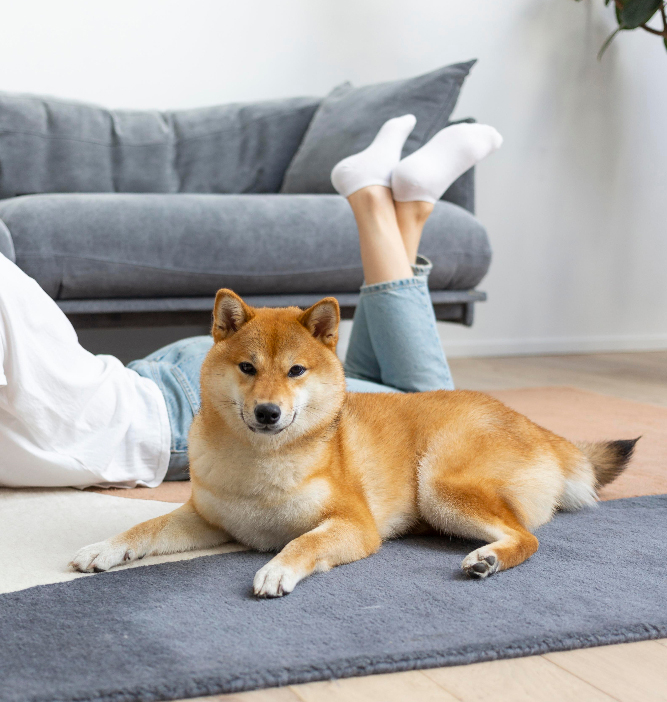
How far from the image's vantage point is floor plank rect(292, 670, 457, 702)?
2.90 feet

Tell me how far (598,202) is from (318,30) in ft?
6.13

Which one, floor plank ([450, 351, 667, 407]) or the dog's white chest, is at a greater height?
the dog's white chest

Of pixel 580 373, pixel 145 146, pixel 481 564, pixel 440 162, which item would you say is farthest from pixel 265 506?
pixel 580 373

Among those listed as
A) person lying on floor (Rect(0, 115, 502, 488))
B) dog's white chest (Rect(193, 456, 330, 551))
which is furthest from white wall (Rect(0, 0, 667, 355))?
dog's white chest (Rect(193, 456, 330, 551))

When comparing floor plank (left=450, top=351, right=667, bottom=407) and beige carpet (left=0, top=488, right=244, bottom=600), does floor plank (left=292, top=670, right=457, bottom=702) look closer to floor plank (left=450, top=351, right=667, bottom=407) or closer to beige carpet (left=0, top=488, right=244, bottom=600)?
beige carpet (left=0, top=488, right=244, bottom=600)

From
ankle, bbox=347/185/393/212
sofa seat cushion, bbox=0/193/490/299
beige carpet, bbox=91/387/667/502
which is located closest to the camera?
beige carpet, bbox=91/387/667/502

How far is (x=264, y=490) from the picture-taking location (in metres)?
1.29

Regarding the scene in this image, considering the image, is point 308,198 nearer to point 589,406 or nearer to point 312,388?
point 589,406

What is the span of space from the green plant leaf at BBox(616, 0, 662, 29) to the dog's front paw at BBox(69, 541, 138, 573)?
3.41 m

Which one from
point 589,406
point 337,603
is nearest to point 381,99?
point 589,406

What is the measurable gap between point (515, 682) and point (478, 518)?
0.43m

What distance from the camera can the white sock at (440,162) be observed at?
6.91 ft

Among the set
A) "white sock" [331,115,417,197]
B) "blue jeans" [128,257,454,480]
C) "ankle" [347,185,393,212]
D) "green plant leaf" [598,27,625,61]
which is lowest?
"blue jeans" [128,257,454,480]

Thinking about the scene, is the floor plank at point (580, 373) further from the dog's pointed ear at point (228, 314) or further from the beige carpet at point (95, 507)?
the dog's pointed ear at point (228, 314)
